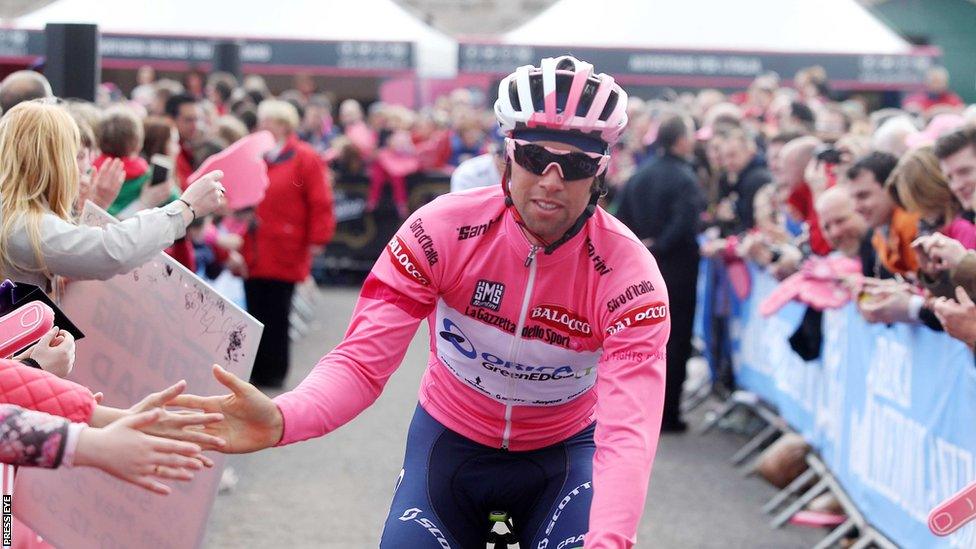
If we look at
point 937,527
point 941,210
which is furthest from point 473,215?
point 941,210

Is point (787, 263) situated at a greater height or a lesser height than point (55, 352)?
lesser

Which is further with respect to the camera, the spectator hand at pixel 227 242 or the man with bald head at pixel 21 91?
the spectator hand at pixel 227 242

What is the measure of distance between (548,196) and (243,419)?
1009 mm

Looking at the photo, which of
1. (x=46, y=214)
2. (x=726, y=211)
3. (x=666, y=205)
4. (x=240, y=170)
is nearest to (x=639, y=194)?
(x=666, y=205)

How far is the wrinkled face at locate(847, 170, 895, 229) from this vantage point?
7219 millimetres

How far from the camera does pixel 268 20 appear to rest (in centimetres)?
2112

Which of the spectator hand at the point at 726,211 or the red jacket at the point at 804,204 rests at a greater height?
the red jacket at the point at 804,204

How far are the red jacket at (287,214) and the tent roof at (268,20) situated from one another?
9667mm

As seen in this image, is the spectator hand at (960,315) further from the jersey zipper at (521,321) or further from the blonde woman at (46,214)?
the blonde woman at (46,214)

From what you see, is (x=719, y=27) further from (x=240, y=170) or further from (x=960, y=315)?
(x=960, y=315)

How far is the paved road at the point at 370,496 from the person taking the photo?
7.92 m

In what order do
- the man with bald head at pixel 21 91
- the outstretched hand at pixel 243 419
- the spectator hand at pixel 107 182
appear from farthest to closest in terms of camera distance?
the man with bald head at pixel 21 91 < the spectator hand at pixel 107 182 < the outstretched hand at pixel 243 419

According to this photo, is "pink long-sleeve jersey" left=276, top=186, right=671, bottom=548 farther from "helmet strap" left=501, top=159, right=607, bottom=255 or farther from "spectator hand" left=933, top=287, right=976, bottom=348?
"spectator hand" left=933, top=287, right=976, bottom=348

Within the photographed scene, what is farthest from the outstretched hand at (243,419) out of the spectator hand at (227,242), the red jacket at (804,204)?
the red jacket at (804,204)
